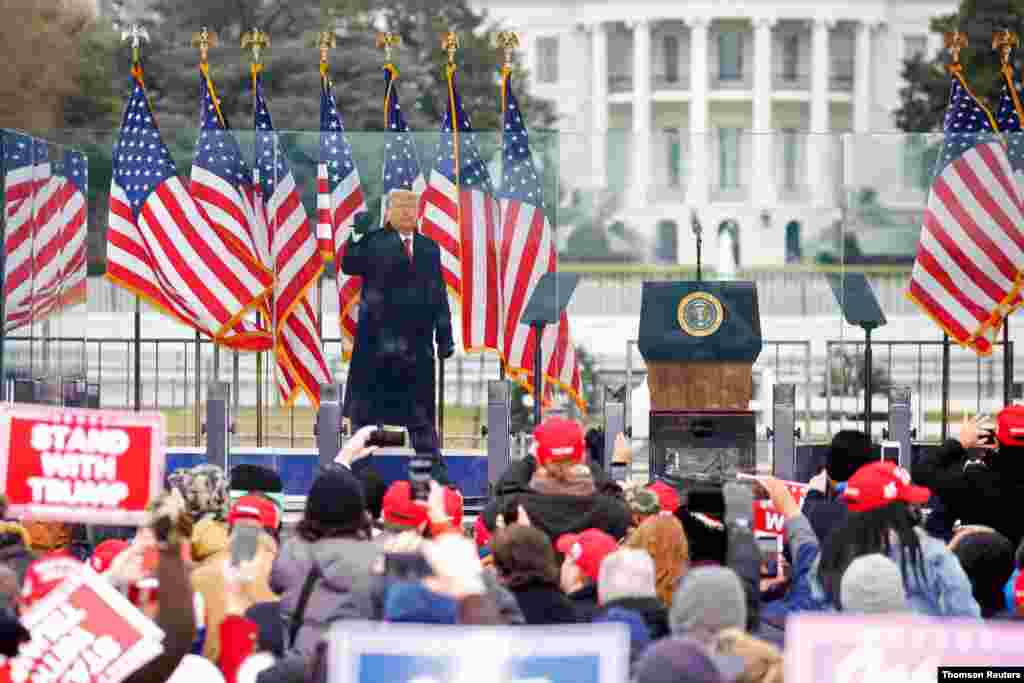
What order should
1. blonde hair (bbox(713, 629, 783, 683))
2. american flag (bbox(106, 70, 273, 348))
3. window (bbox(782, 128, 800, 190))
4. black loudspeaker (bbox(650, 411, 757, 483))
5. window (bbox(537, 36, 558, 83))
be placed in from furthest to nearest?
window (bbox(537, 36, 558, 83)) → window (bbox(782, 128, 800, 190)) → american flag (bbox(106, 70, 273, 348)) → black loudspeaker (bbox(650, 411, 757, 483)) → blonde hair (bbox(713, 629, 783, 683))

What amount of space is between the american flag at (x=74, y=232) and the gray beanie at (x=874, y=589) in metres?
9.44

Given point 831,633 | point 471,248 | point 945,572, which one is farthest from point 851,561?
point 471,248

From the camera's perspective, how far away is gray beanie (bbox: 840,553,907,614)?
8555 millimetres

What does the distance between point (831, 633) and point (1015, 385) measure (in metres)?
10.1

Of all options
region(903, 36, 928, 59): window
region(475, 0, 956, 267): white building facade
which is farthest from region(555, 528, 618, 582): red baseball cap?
region(903, 36, 928, 59): window

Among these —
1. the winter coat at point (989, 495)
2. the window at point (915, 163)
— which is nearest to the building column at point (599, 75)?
the window at point (915, 163)

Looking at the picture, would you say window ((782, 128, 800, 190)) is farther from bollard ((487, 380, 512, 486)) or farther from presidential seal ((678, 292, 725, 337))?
bollard ((487, 380, 512, 486))

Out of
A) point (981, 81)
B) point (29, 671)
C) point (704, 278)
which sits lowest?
point (29, 671)

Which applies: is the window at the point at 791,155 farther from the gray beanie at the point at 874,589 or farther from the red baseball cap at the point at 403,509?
the gray beanie at the point at 874,589

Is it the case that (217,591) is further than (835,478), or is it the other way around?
(835,478)

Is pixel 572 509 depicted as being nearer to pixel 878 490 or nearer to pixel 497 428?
pixel 878 490

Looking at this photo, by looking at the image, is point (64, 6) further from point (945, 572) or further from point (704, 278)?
point (945, 572)

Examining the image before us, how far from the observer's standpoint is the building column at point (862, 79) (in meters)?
96.8

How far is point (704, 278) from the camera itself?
18109 millimetres
